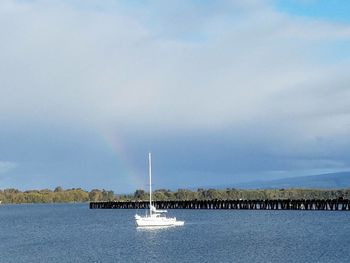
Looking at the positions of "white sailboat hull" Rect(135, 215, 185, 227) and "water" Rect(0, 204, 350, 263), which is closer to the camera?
"water" Rect(0, 204, 350, 263)

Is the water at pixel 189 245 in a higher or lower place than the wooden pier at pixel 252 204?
lower

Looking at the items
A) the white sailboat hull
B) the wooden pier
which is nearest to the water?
the white sailboat hull

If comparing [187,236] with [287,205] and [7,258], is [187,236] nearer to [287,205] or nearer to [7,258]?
[7,258]

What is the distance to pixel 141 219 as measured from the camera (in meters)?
90.0

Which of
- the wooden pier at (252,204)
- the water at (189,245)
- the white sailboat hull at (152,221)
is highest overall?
the wooden pier at (252,204)

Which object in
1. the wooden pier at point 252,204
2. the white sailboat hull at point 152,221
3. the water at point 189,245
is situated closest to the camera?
the water at point 189,245

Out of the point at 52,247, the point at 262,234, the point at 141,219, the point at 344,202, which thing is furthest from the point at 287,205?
the point at 52,247

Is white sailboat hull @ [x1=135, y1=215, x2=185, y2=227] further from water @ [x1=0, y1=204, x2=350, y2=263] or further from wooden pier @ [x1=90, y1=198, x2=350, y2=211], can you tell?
wooden pier @ [x1=90, y1=198, x2=350, y2=211]

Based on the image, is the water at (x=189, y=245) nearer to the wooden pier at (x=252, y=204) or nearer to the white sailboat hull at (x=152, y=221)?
the white sailboat hull at (x=152, y=221)

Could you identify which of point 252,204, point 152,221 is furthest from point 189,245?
point 252,204

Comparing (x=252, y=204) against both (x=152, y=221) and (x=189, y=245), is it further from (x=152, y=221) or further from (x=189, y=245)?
(x=189, y=245)

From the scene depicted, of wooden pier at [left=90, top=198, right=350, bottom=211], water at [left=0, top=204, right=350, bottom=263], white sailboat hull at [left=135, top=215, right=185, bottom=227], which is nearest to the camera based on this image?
water at [left=0, top=204, right=350, bottom=263]

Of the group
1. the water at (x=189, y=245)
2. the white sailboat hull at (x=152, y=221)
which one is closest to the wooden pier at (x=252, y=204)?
the water at (x=189, y=245)

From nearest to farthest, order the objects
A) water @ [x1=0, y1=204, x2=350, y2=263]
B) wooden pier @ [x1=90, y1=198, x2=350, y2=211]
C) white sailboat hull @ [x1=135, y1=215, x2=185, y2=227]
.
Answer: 1. water @ [x1=0, y1=204, x2=350, y2=263]
2. white sailboat hull @ [x1=135, y1=215, x2=185, y2=227]
3. wooden pier @ [x1=90, y1=198, x2=350, y2=211]
